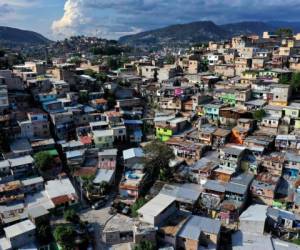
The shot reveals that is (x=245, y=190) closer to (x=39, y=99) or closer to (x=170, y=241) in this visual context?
(x=170, y=241)

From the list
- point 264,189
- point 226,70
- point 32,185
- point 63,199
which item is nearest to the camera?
point 63,199

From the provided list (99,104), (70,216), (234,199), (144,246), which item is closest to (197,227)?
(144,246)

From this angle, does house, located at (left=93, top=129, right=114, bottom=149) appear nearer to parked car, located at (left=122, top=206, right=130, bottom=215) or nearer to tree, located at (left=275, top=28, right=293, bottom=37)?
parked car, located at (left=122, top=206, right=130, bottom=215)

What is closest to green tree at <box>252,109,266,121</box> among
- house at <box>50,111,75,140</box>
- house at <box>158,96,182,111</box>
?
house at <box>158,96,182,111</box>

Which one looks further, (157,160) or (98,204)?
(157,160)

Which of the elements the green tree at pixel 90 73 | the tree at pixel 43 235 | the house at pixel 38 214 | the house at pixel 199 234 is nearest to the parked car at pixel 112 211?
the house at pixel 38 214

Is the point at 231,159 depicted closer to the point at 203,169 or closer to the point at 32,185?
the point at 203,169

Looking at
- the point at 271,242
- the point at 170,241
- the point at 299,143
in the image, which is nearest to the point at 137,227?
the point at 170,241
